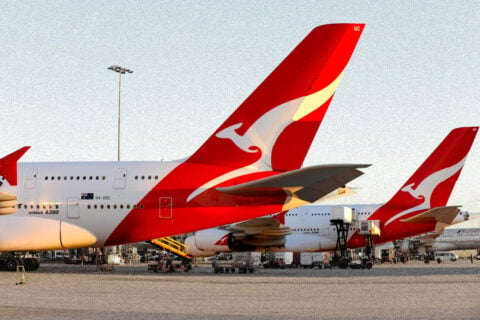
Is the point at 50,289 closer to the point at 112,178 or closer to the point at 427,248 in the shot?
the point at 112,178

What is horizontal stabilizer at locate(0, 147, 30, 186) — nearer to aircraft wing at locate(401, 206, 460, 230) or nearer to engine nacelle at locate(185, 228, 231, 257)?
engine nacelle at locate(185, 228, 231, 257)

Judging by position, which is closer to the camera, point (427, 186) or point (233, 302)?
point (233, 302)

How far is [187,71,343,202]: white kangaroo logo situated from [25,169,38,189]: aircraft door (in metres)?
6.96

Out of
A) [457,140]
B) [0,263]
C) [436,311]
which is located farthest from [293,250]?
[436,311]

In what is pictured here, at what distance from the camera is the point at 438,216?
48812 millimetres

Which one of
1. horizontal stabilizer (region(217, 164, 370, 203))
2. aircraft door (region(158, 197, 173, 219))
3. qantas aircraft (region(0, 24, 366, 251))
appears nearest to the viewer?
horizontal stabilizer (region(217, 164, 370, 203))

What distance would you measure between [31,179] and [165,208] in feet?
20.6

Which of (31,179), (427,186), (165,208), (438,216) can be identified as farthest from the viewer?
(427,186)

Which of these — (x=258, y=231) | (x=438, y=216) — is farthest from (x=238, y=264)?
(x=438, y=216)

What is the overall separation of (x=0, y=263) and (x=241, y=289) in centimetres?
1917

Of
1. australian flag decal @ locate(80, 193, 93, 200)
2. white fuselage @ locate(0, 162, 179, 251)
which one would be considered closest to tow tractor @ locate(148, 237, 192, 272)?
white fuselage @ locate(0, 162, 179, 251)

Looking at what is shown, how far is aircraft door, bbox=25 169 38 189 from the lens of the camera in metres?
28.1

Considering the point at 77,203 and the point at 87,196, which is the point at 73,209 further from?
the point at 87,196

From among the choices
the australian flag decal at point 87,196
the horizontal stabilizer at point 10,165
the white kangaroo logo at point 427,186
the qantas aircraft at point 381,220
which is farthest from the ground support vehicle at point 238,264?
the horizontal stabilizer at point 10,165
